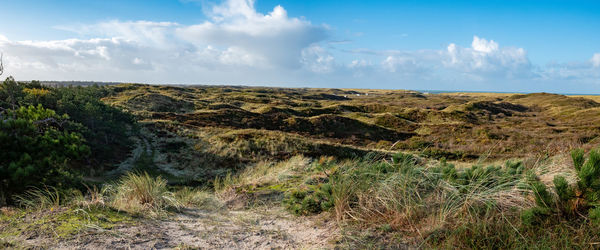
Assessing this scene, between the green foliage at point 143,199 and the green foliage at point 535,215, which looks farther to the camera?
the green foliage at point 143,199

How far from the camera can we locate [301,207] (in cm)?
491

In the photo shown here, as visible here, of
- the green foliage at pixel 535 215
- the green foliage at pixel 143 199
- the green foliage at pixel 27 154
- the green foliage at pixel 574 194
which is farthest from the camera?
the green foliage at pixel 27 154

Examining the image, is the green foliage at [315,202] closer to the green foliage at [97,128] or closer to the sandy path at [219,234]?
the sandy path at [219,234]

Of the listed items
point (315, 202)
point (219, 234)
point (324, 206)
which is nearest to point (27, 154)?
point (219, 234)

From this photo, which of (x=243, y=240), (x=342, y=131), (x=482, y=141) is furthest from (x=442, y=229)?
(x=342, y=131)

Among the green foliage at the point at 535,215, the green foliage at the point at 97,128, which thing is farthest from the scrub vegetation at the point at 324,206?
the green foliage at the point at 97,128

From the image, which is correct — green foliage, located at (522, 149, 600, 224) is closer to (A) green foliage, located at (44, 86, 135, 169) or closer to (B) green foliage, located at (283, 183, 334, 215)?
(B) green foliage, located at (283, 183, 334, 215)

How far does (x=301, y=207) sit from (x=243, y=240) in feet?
4.15

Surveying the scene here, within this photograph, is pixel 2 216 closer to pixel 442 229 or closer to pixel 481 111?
pixel 442 229

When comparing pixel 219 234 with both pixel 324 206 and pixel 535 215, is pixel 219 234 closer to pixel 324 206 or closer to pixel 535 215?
pixel 324 206

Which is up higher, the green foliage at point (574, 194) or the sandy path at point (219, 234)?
the green foliage at point (574, 194)

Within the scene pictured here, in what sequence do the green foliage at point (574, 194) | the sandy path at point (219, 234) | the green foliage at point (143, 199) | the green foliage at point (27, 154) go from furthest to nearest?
the green foliage at point (27, 154) → the green foliage at point (143, 199) → the sandy path at point (219, 234) → the green foliage at point (574, 194)

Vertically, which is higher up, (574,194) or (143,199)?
(574,194)

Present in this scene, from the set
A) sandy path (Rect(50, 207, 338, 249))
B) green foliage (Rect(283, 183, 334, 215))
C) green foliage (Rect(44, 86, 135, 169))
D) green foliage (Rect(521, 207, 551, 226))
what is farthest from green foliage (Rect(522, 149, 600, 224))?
green foliage (Rect(44, 86, 135, 169))
